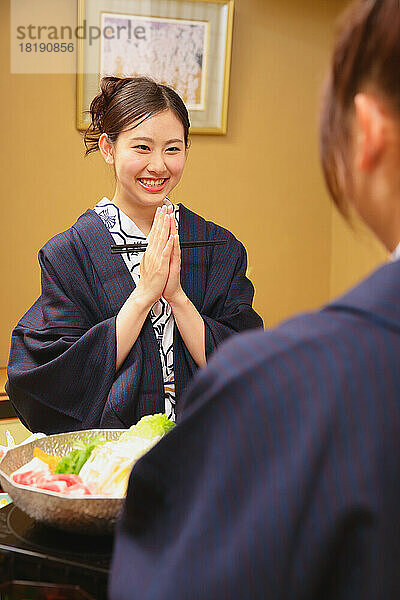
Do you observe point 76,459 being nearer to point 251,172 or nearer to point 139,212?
point 139,212

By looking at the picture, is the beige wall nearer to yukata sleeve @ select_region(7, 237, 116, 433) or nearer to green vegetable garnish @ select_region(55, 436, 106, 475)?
yukata sleeve @ select_region(7, 237, 116, 433)

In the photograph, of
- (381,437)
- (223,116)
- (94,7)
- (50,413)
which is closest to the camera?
(381,437)

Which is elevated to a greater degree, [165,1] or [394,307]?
[165,1]

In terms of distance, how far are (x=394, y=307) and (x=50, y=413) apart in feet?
4.28

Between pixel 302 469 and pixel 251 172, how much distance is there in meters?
3.69

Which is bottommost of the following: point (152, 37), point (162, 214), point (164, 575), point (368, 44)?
point (164, 575)

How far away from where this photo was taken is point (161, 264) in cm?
178

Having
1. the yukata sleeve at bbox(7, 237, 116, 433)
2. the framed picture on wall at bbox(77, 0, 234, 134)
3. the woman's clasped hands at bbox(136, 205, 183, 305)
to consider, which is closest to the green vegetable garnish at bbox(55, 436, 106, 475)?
the yukata sleeve at bbox(7, 237, 116, 433)

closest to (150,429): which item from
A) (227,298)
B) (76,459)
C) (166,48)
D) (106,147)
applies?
(76,459)

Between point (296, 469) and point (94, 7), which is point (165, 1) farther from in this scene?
point (296, 469)

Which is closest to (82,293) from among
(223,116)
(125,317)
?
(125,317)

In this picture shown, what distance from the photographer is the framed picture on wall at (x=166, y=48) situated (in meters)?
3.71

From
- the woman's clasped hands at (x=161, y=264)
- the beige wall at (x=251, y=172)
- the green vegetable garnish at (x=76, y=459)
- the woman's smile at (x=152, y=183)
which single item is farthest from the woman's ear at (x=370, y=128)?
the beige wall at (x=251, y=172)

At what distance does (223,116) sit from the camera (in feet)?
12.9
